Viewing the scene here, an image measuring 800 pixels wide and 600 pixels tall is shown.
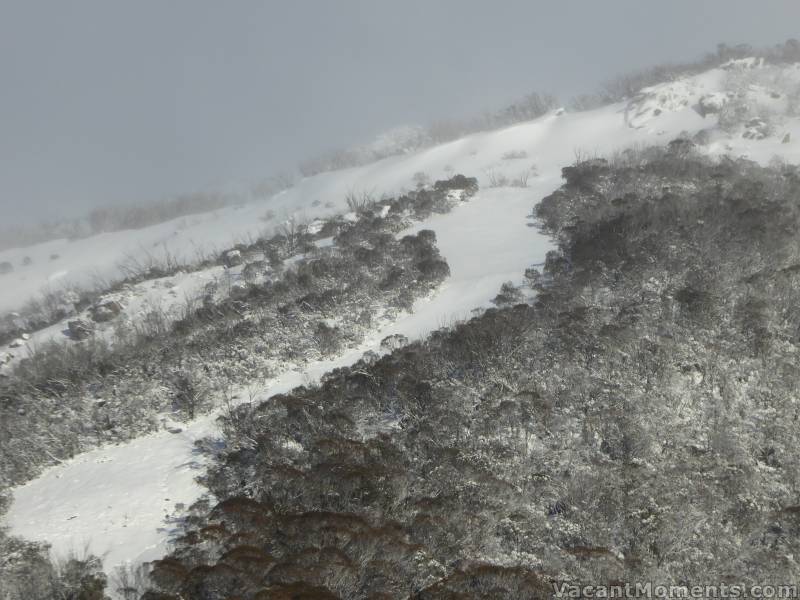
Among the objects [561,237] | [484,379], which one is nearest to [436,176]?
[561,237]

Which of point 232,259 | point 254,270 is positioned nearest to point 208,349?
point 254,270

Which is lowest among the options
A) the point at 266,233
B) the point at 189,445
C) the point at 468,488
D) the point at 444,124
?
the point at 468,488

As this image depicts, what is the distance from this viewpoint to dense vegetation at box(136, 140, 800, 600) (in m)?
10.5

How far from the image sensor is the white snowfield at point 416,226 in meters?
13.6

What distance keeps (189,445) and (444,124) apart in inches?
3126

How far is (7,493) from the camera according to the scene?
581 inches

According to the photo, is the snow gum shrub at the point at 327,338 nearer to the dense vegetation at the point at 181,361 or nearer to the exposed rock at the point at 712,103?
the dense vegetation at the point at 181,361

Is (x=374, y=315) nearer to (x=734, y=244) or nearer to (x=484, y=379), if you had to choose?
(x=484, y=379)

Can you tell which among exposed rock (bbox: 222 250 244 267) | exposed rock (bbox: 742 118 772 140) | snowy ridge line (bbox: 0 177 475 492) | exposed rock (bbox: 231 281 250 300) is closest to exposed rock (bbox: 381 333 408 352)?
snowy ridge line (bbox: 0 177 475 492)

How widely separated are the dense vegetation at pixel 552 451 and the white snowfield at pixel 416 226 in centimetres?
197

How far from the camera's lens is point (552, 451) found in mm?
13625

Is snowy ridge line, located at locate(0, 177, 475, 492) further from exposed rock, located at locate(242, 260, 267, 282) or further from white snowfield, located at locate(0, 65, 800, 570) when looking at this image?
white snowfield, located at locate(0, 65, 800, 570)

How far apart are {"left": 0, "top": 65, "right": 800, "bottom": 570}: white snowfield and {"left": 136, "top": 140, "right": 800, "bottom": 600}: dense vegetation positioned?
1.97 meters

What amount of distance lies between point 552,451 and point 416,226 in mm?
22353
